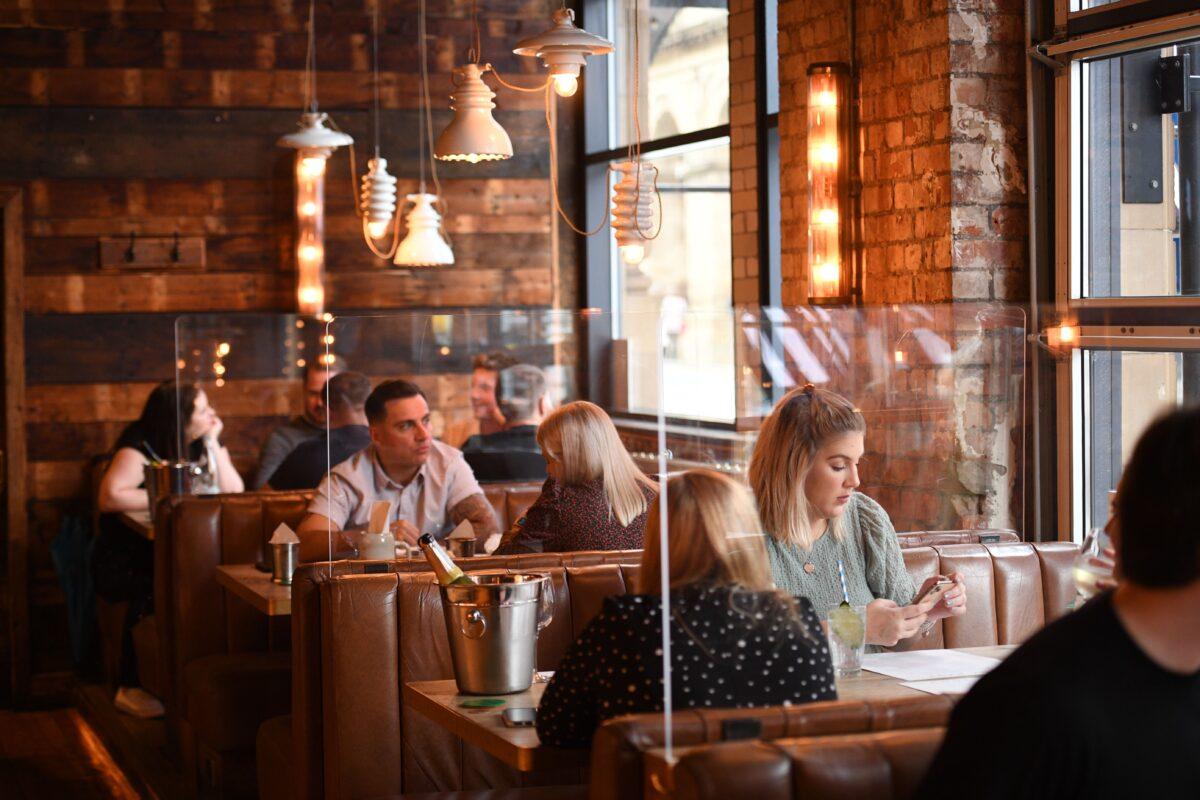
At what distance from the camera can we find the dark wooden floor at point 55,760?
16.8 ft

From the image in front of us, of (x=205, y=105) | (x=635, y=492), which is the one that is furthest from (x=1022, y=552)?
(x=205, y=105)

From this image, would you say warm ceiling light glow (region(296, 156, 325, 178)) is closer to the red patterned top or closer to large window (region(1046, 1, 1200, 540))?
the red patterned top

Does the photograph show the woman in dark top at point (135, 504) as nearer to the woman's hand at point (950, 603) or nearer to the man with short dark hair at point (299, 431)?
the man with short dark hair at point (299, 431)

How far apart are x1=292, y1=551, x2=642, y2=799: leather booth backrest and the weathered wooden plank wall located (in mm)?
3024

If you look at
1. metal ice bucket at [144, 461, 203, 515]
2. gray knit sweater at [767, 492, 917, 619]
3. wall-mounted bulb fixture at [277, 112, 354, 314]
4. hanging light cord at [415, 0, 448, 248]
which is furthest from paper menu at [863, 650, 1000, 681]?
hanging light cord at [415, 0, 448, 248]

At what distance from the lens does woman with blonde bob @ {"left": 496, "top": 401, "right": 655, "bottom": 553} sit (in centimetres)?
401

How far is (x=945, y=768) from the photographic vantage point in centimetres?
160

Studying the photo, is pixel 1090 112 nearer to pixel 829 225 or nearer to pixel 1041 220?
pixel 1041 220

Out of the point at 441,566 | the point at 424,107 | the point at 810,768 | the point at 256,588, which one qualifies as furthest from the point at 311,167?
the point at 810,768

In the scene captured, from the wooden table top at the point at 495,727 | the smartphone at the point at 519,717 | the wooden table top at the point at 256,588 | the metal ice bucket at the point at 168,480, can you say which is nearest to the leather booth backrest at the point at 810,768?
the wooden table top at the point at 495,727

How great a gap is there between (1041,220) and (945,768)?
3128 mm

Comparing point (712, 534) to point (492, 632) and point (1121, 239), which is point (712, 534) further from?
point (1121, 239)

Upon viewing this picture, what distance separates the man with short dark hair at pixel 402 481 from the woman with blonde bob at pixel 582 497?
73 cm

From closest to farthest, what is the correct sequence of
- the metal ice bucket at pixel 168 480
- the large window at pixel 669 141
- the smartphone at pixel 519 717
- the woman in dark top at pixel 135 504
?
the smartphone at pixel 519 717
the metal ice bucket at pixel 168 480
the woman in dark top at pixel 135 504
the large window at pixel 669 141
